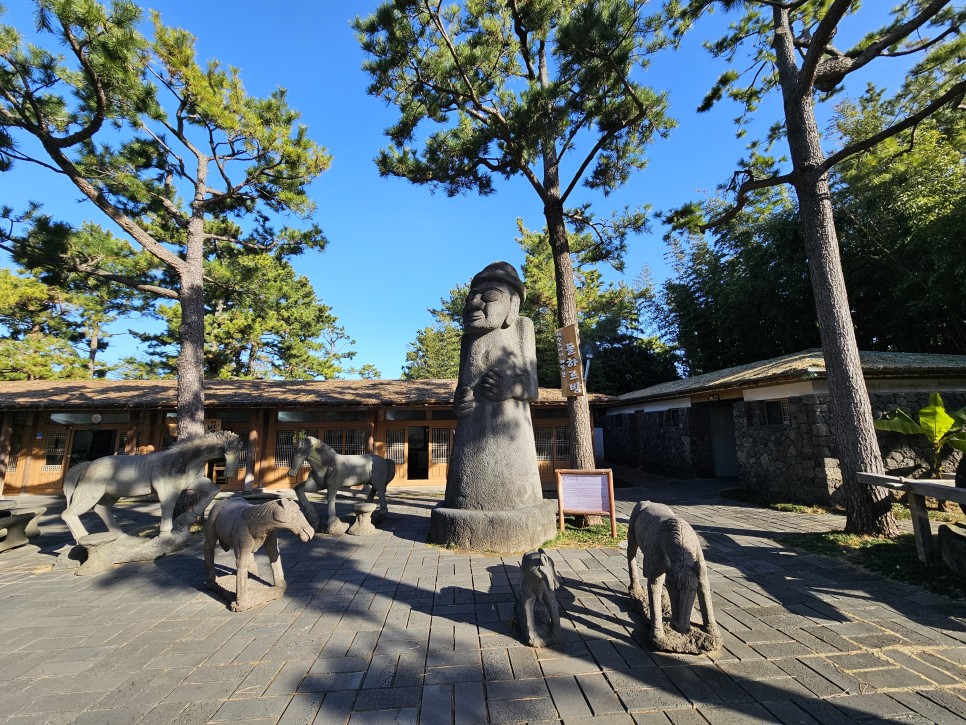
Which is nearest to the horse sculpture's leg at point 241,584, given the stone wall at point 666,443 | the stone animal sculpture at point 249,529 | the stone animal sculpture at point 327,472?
the stone animal sculpture at point 249,529

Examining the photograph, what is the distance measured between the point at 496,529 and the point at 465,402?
1.63 m

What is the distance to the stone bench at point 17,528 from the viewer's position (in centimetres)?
534

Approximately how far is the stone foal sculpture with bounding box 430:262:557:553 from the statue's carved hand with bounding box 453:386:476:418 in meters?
0.01

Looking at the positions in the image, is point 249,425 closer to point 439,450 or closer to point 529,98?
point 439,450

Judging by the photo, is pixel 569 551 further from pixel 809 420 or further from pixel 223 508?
pixel 809 420

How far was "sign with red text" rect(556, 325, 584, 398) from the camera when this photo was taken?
6.35 meters

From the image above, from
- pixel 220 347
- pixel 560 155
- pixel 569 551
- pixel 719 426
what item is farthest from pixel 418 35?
pixel 220 347

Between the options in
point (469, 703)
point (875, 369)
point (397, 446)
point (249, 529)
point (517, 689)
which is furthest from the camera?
point (397, 446)

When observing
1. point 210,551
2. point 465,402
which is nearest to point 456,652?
point 210,551

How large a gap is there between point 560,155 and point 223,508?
754cm

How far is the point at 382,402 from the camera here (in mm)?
11523

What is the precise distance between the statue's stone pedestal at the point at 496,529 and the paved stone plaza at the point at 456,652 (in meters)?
0.33

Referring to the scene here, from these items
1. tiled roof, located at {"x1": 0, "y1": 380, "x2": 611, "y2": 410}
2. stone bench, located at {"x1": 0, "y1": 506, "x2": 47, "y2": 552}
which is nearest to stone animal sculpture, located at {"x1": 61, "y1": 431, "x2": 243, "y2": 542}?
stone bench, located at {"x1": 0, "y1": 506, "x2": 47, "y2": 552}

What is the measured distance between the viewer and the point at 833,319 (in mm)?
5699
